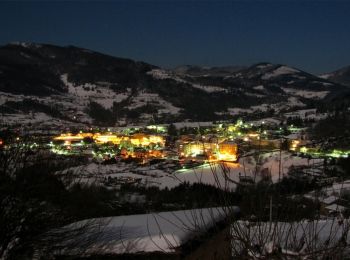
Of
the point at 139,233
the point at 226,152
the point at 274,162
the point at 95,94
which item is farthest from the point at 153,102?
the point at 139,233

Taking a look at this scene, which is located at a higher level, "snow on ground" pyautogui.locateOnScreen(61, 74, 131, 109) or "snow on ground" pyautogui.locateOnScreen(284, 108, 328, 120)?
"snow on ground" pyautogui.locateOnScreen(61, 74, 131, 109)

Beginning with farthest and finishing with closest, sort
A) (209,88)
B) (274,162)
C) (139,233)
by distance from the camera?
(209,88) < (274,162) < (139,233)

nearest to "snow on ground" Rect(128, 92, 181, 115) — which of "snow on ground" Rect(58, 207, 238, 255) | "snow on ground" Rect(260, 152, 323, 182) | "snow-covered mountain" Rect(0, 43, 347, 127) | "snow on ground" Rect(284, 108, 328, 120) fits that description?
"snow-covered mountain" Rect(0, 43, 347, 127)

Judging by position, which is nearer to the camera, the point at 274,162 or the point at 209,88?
the point at 274,162

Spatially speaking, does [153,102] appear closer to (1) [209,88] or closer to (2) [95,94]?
(2) [95,94]

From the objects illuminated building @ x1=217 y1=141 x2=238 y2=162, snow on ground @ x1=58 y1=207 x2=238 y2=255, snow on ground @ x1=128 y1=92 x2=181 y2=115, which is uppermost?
snow on ground @ x1=128 y1=92 x2=181 y2=115

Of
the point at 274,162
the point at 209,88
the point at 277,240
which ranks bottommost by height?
the point at 274,162

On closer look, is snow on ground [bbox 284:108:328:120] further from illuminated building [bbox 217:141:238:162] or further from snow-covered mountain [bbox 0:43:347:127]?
illuminated building [bbox 217:141:238:162]

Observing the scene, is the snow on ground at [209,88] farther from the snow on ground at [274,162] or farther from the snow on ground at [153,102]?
the snow on ground at [274,162]

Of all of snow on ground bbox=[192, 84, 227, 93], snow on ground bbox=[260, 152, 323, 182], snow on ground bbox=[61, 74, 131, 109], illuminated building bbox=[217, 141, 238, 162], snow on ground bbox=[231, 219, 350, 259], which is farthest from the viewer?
snow on ground bbox=[192, 84, 227, 93]
